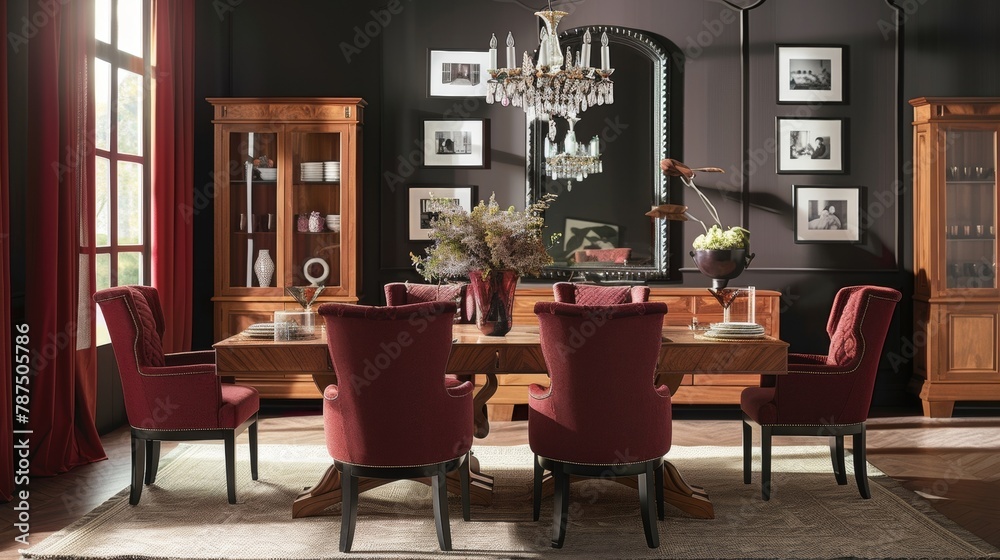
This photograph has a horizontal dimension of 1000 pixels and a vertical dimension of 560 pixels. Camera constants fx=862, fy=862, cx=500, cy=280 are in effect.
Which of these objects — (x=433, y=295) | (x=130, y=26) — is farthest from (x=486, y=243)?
(x=130, y=26)

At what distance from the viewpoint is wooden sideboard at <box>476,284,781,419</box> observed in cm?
571

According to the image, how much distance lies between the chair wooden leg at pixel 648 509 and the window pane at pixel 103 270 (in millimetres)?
3483

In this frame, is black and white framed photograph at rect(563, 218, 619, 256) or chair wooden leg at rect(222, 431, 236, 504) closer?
chair wooden leg at rect(222, 431, 236, 504)

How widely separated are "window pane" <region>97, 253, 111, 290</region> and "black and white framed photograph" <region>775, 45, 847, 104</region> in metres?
4.64

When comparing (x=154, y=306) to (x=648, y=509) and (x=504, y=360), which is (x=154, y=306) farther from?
(x=648, y=509)

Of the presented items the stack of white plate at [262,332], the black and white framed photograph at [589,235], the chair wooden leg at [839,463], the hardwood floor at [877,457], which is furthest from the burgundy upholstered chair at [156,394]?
the black and white framed photograph at [589,235]

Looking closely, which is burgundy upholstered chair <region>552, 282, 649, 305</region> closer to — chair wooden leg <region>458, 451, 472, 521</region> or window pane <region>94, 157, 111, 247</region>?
chair wooden leg <region>458, 451, 472, 521</region>

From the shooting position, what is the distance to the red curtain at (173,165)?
553 centimetres

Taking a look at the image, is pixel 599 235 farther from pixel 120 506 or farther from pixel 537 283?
pixel 120 506

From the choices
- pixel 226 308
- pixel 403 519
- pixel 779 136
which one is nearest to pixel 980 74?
pixel 779 136

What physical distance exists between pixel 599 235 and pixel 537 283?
1.85 ft

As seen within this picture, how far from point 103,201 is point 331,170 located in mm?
1495
